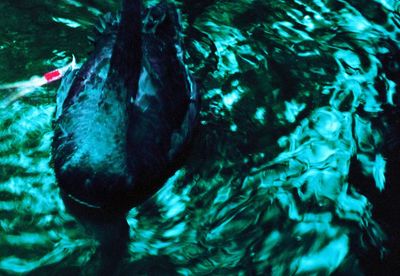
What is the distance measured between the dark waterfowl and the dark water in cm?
16

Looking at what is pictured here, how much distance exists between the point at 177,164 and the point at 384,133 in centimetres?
164

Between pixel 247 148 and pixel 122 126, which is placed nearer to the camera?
pixel 122 126

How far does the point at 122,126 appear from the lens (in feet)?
12.6

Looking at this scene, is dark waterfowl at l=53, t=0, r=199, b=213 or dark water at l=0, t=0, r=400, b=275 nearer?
dark water at l=0, t=0, r=400, b=275

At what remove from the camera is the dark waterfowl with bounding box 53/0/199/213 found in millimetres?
3725

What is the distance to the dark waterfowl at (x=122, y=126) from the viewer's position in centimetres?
372

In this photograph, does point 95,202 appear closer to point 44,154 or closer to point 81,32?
point 44,154

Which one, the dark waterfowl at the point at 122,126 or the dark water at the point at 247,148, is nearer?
the dark water at the point at 247,148

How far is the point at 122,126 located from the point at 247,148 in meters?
0.99

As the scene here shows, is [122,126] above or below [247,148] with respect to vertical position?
above

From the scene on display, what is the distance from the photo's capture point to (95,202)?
378 centimetres

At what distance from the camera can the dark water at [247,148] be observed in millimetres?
3531

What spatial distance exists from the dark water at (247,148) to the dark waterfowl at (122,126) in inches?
6.2

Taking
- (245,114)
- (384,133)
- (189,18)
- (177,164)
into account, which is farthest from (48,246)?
(189,18)
